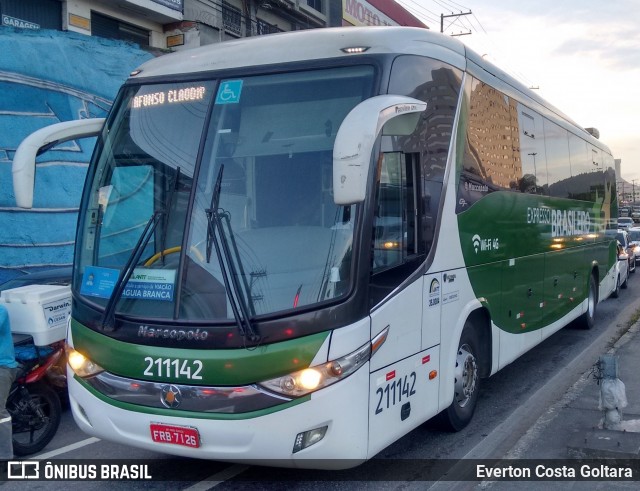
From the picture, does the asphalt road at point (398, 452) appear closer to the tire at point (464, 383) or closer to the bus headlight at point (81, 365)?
the tire at point (464, 383)

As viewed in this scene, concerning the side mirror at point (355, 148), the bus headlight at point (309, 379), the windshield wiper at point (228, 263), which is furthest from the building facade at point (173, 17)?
the bus headlight at point (309, 379)

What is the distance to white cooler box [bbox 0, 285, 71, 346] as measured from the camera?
662 centimetres

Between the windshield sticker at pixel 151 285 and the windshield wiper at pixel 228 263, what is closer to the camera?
the windshield wiper at pixel 228 263

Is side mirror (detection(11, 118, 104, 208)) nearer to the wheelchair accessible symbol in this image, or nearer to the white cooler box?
the wheelchair accessible symbol

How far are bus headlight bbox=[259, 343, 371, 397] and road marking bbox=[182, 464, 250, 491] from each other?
51.9 inches

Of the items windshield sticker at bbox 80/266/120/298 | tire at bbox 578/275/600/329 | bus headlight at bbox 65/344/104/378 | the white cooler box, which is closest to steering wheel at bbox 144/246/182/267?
windshield sticker at bbox 80/266/120/298

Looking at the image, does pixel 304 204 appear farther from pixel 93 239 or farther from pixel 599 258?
pixel 599 258

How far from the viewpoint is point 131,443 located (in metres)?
4.77

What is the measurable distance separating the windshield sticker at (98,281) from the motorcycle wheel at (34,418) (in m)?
1.59

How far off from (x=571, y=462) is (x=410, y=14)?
104 ft

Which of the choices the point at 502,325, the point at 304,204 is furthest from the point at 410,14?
the point at 304,204

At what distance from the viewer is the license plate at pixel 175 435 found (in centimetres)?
450

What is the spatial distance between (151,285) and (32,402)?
226 cm

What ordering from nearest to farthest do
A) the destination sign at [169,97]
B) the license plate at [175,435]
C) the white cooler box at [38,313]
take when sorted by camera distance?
the license plate at [175,435] < the destination sign at [169,97] < the white cooler box at [38,313]
